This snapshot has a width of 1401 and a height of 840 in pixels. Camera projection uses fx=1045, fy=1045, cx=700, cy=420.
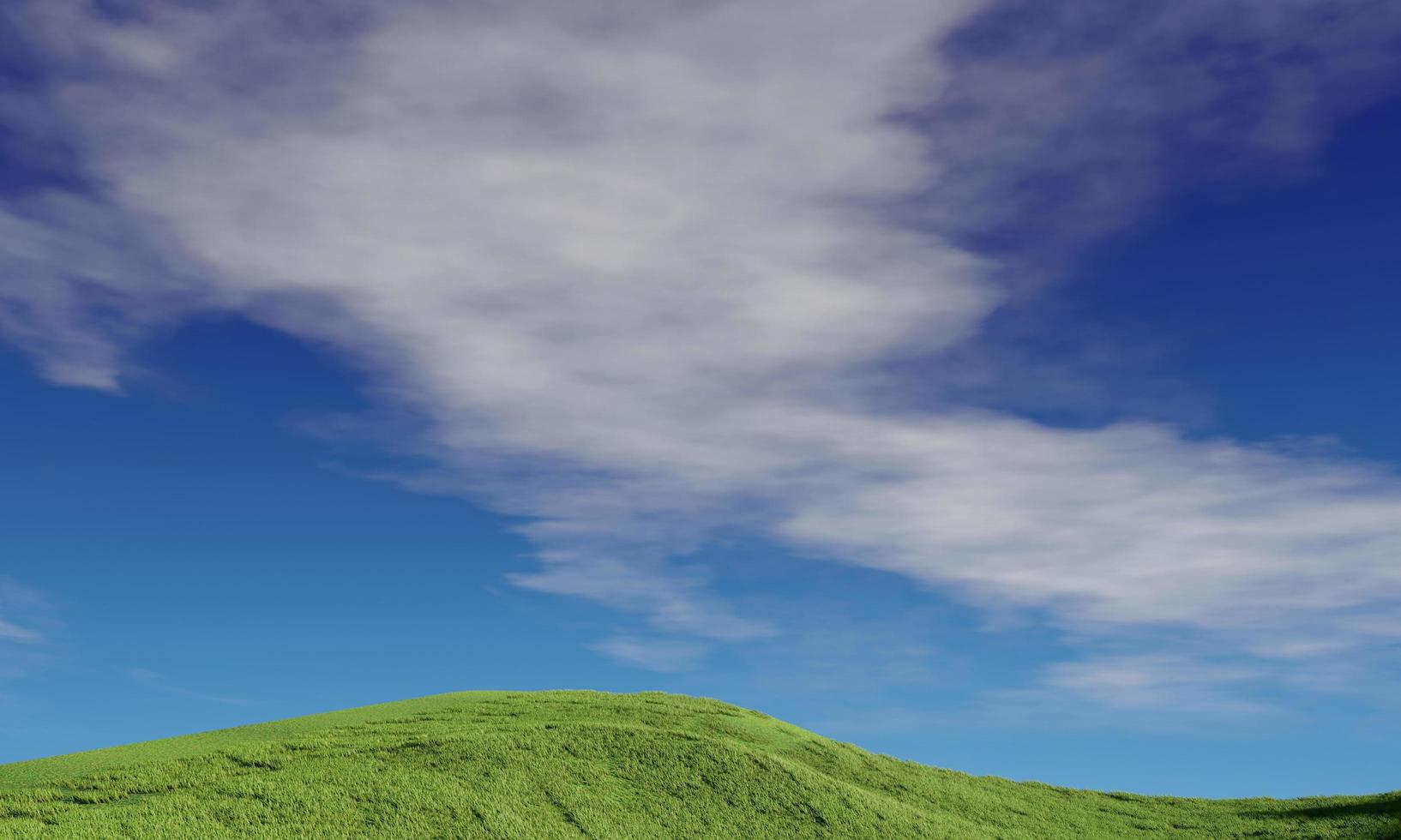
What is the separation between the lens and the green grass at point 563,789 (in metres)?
19.7

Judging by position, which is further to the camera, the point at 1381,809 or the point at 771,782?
the point at 1381,809

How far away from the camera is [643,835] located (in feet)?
69.2

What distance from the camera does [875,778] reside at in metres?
28.2

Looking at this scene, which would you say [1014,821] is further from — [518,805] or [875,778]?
[518,805]

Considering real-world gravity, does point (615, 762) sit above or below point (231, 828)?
above

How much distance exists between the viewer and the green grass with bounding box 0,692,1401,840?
19703 mm

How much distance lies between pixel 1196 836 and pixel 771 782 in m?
13.4

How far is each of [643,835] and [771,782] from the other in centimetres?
457

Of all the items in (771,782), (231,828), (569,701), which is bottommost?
(231,828)

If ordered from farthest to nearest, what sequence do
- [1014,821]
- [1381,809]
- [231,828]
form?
1. [1381,809]
2. [1014,821]
3. [231,828]

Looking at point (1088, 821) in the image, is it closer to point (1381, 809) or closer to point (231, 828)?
point (1381, 809)

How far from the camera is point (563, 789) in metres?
22.4

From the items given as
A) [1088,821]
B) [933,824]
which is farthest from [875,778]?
[1088,821]

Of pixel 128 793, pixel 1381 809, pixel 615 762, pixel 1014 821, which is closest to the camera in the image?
pixel 128 793
